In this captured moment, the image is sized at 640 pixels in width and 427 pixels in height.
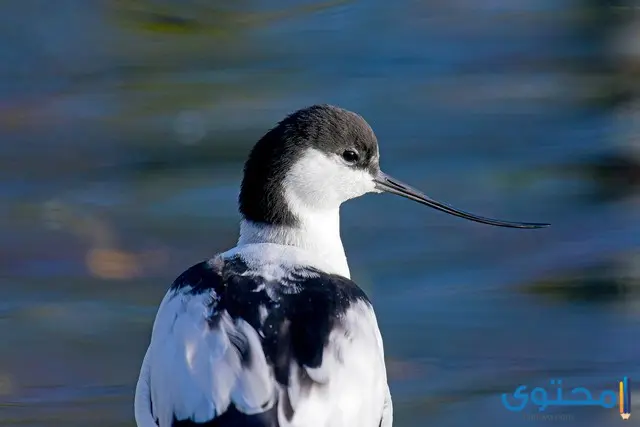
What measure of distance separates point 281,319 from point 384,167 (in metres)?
2.65

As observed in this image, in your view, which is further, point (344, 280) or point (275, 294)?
point (344, 280)

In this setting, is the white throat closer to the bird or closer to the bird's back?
the bird

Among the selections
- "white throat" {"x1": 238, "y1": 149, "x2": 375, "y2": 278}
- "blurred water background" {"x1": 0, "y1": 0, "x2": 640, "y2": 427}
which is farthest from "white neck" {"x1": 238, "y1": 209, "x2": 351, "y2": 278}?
"blurred water background" {"x1": 0, "y1": 0, "x2": 640, "y2": 427}

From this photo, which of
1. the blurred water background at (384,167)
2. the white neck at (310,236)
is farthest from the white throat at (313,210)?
the blurred water background at (384,167)

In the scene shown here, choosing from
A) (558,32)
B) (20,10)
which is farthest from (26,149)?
(558,32)

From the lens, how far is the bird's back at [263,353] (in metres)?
2.31

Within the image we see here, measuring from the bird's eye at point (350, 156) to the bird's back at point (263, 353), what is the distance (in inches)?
15.7

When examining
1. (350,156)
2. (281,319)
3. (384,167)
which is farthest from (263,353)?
(384,167)

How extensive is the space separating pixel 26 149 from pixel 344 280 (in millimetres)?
2757

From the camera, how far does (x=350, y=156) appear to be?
3000mm

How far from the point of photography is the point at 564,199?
5.11 meters

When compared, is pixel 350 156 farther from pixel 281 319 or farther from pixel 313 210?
pixel 281 319

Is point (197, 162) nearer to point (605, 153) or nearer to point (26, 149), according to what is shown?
point (26, 149)

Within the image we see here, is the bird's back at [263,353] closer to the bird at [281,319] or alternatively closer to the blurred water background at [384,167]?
the bird at [281,319]
